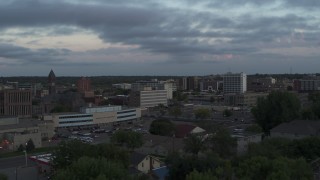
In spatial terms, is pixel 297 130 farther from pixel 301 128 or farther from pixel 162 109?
pixel 162 109

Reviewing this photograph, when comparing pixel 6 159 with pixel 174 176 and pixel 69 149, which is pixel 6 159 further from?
pixel 174 176

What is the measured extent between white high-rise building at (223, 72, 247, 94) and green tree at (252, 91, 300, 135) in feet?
186

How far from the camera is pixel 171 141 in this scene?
26922mm

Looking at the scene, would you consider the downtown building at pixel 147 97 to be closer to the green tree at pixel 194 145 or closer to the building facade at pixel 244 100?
the building facade at pixel 244 100

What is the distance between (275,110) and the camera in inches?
1319

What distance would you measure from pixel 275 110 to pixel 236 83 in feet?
193

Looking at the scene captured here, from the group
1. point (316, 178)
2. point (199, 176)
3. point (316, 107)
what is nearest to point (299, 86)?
point (316, 107)

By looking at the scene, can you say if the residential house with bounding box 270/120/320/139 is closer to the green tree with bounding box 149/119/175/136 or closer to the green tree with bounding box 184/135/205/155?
the green tree with bounding box 184/135/205/155

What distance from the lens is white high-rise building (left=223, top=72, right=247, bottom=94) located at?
91.0 metres

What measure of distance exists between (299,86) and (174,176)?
80930 mm

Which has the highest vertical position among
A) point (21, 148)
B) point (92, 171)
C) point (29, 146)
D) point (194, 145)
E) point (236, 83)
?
point (236, 83)

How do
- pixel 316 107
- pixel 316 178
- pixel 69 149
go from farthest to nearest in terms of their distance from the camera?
pixel 316 107, pixel 69 149, pixel 316 178

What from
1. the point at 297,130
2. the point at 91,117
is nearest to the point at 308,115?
the point at 297,130

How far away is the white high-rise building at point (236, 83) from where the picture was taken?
3583 inches
